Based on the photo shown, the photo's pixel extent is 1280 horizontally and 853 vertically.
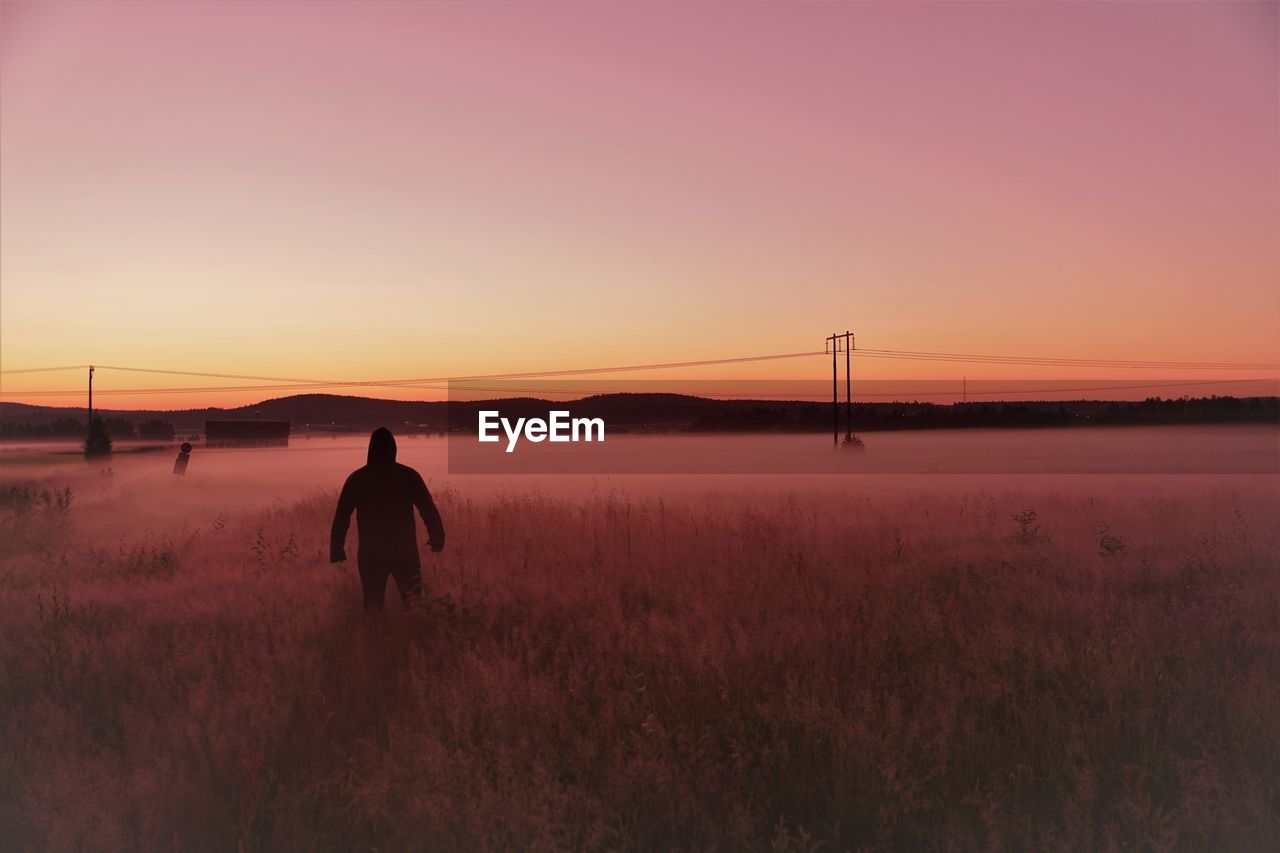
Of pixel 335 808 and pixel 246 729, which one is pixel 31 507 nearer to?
pixel 246 729

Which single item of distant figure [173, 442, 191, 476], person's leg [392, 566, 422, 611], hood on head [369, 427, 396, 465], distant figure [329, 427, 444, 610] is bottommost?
distant figure [173, 442, 191, 476]

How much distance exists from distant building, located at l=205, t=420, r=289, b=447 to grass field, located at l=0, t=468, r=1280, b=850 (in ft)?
265

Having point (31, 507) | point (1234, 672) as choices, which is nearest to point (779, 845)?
point (1234, 672)

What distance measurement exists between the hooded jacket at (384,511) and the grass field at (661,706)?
0.60m

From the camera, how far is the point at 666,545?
472 inches

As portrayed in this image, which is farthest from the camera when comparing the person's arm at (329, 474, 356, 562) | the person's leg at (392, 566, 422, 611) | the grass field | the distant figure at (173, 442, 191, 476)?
the distant figure at (173, 442, 191, 476)

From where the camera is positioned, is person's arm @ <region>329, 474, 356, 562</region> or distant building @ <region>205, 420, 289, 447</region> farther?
distant building @ <region>205, 420, 289, 447</region>

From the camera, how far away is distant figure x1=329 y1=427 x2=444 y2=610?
26.1ft

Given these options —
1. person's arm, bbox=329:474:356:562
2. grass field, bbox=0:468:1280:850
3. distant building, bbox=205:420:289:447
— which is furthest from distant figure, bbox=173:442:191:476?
distant building, bbox=205:420:289:447

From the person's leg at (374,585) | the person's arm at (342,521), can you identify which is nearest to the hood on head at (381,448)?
the person's arm at (342,521)

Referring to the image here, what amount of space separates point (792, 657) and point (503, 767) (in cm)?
280

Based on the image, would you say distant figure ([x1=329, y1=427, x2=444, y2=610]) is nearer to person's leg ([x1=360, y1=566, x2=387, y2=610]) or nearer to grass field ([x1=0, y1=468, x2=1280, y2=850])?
person's leg ([x1=360, y1=566, x2=387, y2=610])

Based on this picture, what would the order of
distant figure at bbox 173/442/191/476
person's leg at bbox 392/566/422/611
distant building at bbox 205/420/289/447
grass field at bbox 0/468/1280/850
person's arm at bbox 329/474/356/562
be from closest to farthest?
grass field at bbox 0/468/1280/850, person's arm at bbox 329/474/356/562, person's leg at bbox 392/566/422/611, distant figure at bbox 173/442/191/476, distant building at bbox 205/420/289/447

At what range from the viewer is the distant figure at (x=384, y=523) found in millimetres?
7953
